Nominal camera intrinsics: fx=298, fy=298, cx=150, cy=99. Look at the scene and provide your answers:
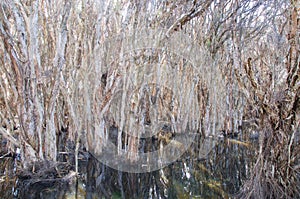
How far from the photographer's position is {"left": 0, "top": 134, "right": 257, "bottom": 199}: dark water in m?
3.86

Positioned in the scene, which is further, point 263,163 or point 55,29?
point 55,29

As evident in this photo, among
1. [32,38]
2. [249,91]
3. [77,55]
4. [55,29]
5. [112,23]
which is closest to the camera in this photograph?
[249,91]

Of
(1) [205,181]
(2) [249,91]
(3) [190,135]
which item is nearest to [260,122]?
(2) [249,91]

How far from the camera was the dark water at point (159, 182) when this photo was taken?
12.7 feet

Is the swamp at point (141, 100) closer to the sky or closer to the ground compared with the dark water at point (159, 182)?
closer to the sky

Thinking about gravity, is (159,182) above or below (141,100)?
below

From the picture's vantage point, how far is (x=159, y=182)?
14.6ft

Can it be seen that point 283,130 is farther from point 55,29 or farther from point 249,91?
point 55,29

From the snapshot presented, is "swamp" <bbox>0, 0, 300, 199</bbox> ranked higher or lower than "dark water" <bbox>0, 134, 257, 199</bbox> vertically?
higher

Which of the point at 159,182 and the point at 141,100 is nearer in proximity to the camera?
the point at 159,182

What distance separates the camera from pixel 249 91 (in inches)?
129

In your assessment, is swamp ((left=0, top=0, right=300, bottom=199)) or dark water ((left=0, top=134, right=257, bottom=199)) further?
dark water ((left=0, top=134, right=257, bottom=199))

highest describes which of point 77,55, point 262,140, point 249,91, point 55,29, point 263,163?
point 55,29

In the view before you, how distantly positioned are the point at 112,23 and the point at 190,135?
12.1 feet
